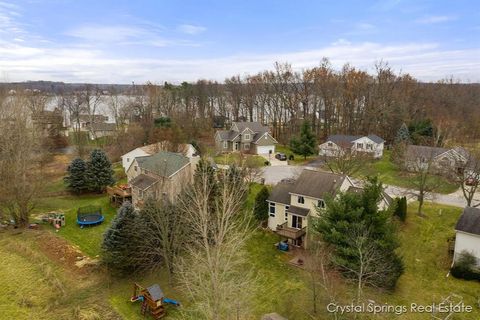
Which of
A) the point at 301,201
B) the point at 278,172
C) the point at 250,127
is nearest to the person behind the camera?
the point at 301,201

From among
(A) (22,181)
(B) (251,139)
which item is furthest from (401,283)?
(B) (251,139)

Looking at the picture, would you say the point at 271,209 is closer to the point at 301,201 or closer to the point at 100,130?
the point at 301,201

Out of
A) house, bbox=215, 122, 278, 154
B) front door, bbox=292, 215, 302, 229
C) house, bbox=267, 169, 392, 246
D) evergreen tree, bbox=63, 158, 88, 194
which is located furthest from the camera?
house, bbox=215, 122, 278, 154

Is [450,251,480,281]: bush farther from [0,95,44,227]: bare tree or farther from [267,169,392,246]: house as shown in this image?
[0,95,44,227]: bare tree

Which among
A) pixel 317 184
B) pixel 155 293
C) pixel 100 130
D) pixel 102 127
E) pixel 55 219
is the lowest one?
pixel 55 219

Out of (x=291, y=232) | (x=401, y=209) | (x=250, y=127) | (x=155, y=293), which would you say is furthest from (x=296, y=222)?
(x=250, y=127)

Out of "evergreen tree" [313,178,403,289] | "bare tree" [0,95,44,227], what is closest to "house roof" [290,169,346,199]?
"evergreen tree" [313,178,403,289]

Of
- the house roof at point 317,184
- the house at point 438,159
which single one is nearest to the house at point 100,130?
the house roof at point 317,184
